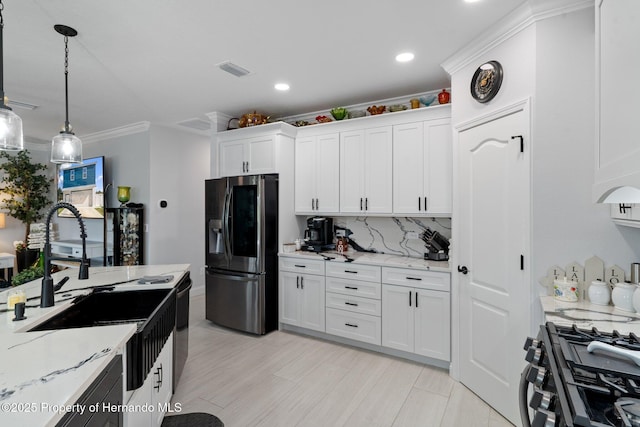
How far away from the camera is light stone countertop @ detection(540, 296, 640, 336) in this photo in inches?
58.1

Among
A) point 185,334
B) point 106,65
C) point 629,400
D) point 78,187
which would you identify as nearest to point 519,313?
point 629,400

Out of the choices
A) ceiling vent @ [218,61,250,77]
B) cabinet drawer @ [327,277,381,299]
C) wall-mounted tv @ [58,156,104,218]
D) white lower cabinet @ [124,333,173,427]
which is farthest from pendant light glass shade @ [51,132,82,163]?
wall-mounted tv @ [58,156,104,218]

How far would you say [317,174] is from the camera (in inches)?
147

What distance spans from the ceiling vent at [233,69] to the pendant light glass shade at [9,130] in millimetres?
1516

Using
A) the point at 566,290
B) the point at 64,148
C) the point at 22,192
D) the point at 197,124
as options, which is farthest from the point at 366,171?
the point at 22,192

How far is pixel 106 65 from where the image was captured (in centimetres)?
280

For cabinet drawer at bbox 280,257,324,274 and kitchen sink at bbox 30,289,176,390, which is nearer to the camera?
kitchen sink at bbox 30,289,176,390

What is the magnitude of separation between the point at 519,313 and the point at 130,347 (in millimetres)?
2212

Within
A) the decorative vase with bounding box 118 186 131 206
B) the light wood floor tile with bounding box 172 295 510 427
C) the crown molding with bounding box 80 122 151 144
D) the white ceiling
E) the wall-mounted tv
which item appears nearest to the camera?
the white ceiling

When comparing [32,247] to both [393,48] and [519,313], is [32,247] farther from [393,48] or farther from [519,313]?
[519,313]

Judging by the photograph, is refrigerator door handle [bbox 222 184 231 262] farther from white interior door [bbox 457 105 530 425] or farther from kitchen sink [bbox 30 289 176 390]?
white interior door [bbox 457 105 530 425]

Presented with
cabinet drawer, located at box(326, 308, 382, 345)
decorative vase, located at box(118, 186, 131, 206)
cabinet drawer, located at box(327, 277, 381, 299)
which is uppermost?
decorative vase, located at box(118, 186, 131, 206)

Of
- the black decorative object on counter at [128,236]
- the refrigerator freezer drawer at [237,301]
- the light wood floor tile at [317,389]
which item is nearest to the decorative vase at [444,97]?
the light wood floor tile at [317,389]

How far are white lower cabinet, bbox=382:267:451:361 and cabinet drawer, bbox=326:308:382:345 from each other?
0.30 feet
